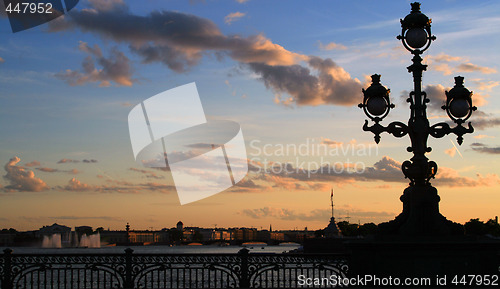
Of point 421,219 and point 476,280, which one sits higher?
point 421,219

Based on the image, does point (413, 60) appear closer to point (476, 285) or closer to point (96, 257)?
point (476, 285)

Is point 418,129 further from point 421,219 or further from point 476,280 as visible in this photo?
point 476,280

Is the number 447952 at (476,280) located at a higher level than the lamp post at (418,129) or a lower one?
lower

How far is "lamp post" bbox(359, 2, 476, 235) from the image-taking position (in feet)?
44.5

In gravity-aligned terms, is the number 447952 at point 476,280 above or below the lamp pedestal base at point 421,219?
below

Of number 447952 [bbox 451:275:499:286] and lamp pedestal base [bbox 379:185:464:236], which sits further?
lamp pedestal base [bbox 379:185:464:236]

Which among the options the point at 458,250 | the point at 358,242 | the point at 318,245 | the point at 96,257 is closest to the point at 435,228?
the point at 458,250

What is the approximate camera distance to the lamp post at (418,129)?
13570 millimetres

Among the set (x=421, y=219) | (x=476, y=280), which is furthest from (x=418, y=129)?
(x=476, y=280)

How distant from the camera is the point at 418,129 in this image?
14.2 metres

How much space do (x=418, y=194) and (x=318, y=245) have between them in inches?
3077

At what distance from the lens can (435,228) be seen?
1343cm

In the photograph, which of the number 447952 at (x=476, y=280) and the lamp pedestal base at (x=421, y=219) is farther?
the lamp pedestal base at (x=421, y=219)

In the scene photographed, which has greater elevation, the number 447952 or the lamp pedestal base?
the lamp pedestal base
